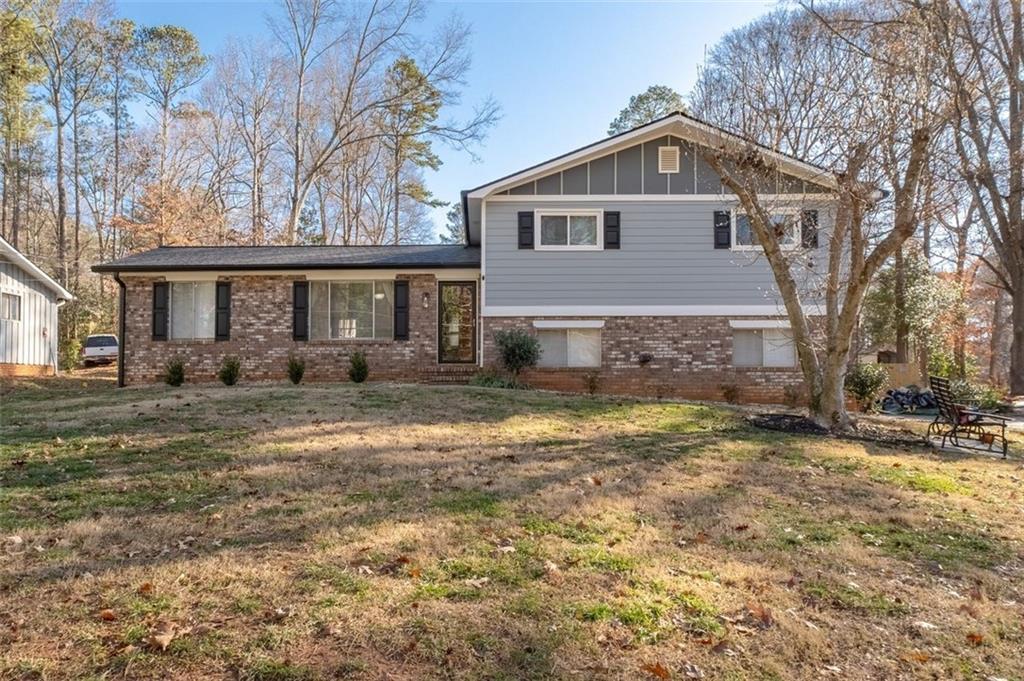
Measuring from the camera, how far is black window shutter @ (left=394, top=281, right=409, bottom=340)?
14.5 metres

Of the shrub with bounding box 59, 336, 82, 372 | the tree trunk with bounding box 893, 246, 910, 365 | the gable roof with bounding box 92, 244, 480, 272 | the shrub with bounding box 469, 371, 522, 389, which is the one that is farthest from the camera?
the shrub with bounding box 59, 336, 82, 372

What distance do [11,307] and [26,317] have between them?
62 cm

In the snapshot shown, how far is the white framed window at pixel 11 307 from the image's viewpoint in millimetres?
17969

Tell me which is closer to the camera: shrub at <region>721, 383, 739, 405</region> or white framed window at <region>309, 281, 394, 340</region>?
shrub at <region>721, 383, 739, 405</region>

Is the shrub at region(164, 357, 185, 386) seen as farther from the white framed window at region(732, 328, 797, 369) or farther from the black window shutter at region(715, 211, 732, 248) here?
the white framed window at region(732, 328, 797, 369)

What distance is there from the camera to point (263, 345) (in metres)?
14.5

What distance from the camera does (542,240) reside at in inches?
560

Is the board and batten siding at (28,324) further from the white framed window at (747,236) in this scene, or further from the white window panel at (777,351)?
the white window panel at (777,351)

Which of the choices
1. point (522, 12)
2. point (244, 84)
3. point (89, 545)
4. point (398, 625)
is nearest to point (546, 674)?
point (398, 625)

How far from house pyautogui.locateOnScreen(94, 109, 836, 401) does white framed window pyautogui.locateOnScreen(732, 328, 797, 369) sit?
0.03 metres

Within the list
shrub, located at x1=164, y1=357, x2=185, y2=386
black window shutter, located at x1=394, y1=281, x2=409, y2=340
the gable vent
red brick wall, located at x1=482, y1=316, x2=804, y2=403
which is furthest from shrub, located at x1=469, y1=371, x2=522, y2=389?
shrub, located at x1=164, y1=357, x2=185, y2=386

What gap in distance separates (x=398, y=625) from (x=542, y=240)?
11854 millimetres

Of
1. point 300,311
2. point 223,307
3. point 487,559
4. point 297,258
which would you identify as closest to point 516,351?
point 300,311

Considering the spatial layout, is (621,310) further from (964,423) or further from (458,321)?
(964,423)
